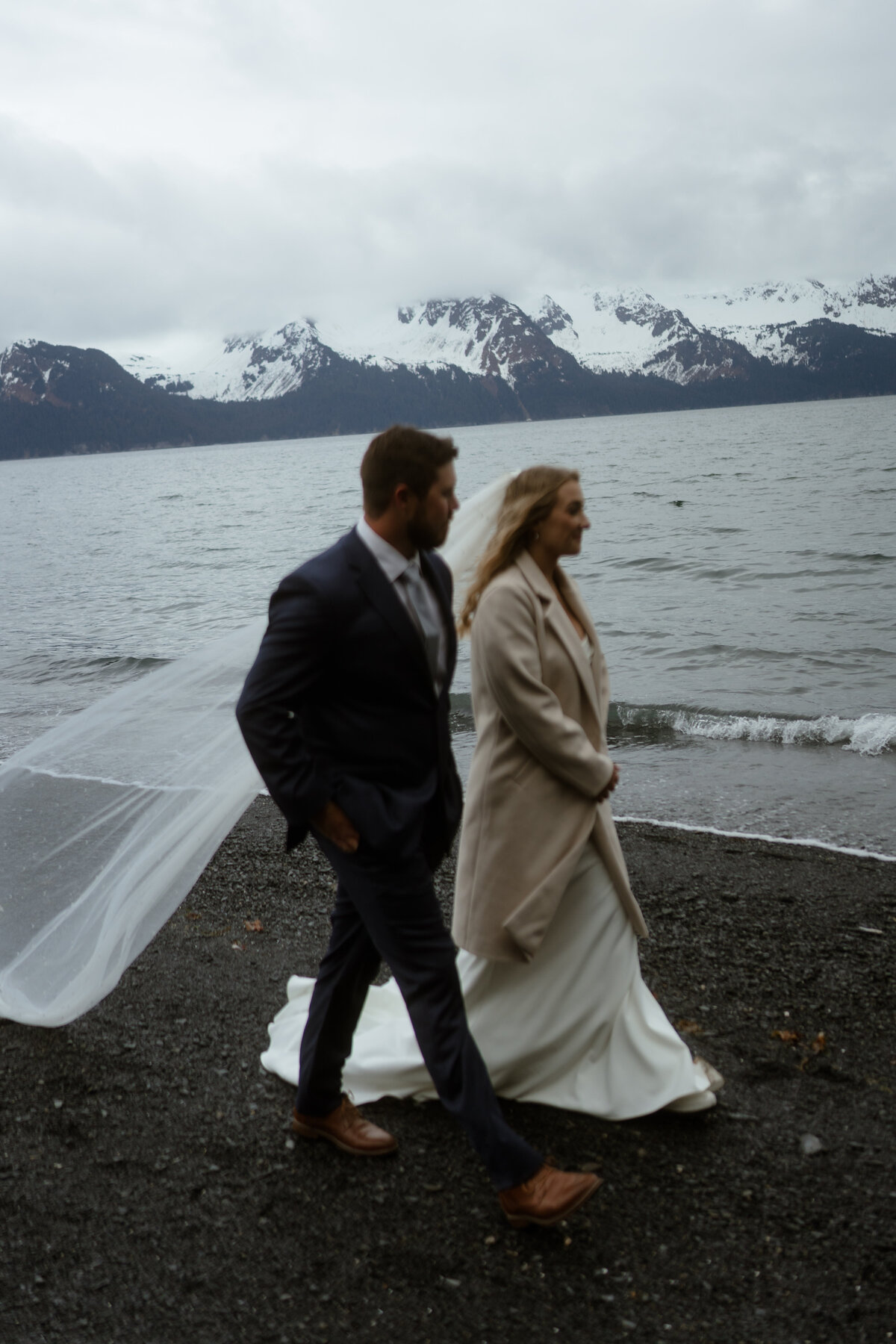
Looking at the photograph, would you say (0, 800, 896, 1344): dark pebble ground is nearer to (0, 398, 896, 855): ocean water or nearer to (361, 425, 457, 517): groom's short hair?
(361, 425, 457, 517): groom's short hair

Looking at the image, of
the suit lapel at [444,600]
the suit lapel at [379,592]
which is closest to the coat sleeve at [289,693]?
the suit lapel at [379,592]

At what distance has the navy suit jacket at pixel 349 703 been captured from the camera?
116 inches

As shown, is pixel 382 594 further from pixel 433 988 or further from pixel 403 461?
pixel 433 988

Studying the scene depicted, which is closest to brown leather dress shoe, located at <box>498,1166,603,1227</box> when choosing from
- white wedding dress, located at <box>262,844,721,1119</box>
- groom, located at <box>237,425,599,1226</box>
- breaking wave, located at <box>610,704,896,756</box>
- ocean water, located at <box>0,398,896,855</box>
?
groom, located at <box>237,425,599,1226</box>

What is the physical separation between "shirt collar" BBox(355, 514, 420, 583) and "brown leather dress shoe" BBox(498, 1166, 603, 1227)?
5.89 feet

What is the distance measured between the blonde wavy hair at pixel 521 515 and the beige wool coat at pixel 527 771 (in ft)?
0.23

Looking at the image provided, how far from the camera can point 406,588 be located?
3.09 meters

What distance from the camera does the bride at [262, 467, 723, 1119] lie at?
3424mm

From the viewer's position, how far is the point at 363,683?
3039 mm

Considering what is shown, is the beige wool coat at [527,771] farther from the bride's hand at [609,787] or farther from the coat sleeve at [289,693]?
the coat sleeve at [289,693]

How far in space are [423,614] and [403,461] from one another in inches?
18.0

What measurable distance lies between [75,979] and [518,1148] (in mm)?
2076

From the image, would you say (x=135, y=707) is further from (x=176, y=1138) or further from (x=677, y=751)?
(x=677, y=751)

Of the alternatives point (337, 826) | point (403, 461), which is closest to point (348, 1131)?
point (337, 826)
